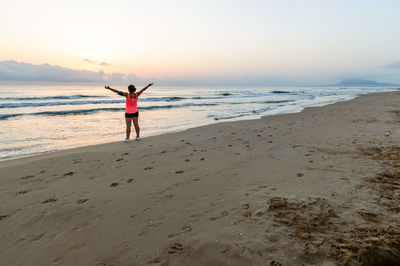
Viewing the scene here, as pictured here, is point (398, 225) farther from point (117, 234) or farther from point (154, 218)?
point (117, 234)

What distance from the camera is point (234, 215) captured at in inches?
113

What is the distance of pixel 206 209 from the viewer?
3102 millimetres

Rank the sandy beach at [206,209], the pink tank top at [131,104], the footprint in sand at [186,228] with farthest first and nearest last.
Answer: the pink tank top at [131,104]
the footprint in sand at [186,228]
the sandy beach at [206,209]

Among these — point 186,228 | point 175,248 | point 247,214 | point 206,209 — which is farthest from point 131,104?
point 175,248

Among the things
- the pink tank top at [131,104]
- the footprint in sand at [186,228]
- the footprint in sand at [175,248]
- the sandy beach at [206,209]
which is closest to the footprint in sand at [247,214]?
the sandy beach at [206,209]

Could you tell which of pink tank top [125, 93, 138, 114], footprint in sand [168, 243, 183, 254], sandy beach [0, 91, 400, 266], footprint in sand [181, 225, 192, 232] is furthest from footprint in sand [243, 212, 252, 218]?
pink tank top [125, 93, 138, 114]

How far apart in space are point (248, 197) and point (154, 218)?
1441 millimetres

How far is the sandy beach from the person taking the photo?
7.36 feet

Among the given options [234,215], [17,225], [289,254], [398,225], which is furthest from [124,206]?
[398,225]

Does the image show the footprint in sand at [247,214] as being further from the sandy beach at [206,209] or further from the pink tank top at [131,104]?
the pink tank top at [131,104]

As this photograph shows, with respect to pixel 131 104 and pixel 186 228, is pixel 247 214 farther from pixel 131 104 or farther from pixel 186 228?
pixel 131 104

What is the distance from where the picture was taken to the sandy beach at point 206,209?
2.24 m

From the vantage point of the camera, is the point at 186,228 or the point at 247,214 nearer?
the point at 186,228

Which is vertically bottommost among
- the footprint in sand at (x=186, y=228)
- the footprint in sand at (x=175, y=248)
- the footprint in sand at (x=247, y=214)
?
the footprint in sand at (x=175, y=248)
